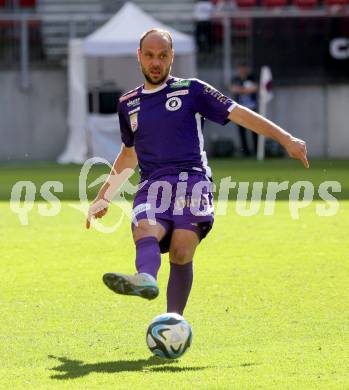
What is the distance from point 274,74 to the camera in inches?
1113

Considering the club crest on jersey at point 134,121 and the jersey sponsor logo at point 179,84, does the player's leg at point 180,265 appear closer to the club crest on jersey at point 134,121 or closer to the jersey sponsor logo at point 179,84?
the club crest on jersey at point 134,121

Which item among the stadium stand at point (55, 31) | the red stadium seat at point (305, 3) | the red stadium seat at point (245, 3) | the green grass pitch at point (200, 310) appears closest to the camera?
the green grass pitch at point (200, 310)

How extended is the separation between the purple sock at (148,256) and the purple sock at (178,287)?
0.31 metres

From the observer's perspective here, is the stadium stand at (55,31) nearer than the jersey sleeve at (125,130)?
No

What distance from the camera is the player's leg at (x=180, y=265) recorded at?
23.5 feet

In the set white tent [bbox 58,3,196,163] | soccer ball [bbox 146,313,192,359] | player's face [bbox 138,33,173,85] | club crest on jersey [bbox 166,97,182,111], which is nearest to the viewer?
soccer ball [bbox 146,313,192,359]

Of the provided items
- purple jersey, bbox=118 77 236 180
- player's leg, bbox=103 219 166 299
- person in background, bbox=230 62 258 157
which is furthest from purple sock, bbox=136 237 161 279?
person in background, bbox=230 62 258 157

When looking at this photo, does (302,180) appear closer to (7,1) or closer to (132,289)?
(7,1)

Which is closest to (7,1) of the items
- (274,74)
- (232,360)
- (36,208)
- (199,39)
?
(199,39)

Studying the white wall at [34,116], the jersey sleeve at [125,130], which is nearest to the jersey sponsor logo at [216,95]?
the jersey sleeve at [125,130]

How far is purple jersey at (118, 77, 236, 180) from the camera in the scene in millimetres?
7242

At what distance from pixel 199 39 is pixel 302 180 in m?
8.98

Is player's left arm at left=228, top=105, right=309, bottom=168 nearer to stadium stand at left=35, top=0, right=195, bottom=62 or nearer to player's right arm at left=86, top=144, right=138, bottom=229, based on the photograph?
player's right arm at left=86, top=144, right=138, bottom=229

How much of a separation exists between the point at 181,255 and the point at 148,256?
0.36 m
